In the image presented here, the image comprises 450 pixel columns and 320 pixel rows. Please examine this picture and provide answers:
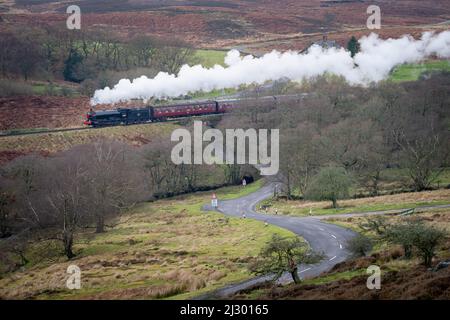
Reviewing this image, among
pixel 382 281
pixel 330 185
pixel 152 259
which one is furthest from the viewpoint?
pixel 330 185

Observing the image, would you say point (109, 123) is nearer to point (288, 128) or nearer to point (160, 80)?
point (160, 80)

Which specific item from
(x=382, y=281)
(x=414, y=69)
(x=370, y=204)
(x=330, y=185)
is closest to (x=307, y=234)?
(x=370, y=204)

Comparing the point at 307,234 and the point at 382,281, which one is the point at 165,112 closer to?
the point at 307,234

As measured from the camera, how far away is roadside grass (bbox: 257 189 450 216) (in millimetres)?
64812

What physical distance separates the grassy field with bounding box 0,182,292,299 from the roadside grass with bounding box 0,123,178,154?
25036 millimetres

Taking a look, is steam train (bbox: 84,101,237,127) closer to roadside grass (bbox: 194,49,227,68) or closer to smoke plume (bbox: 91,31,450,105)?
smoke plume (bbox: 91,31,450,105)

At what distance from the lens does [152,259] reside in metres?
56.2

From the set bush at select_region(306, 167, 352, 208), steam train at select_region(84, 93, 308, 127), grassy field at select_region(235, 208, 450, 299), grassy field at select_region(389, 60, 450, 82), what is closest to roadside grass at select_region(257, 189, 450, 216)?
bush at select_region(306, 167, 352, 208)

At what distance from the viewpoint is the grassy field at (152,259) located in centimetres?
4731

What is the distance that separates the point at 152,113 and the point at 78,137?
1315cm

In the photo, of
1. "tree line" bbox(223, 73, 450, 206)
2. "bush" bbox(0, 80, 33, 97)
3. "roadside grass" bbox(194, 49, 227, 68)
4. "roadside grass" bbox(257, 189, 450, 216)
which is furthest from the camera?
"roadside grass" bbox(194, 49, 227, 68)

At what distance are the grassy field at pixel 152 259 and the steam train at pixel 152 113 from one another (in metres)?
31.2
